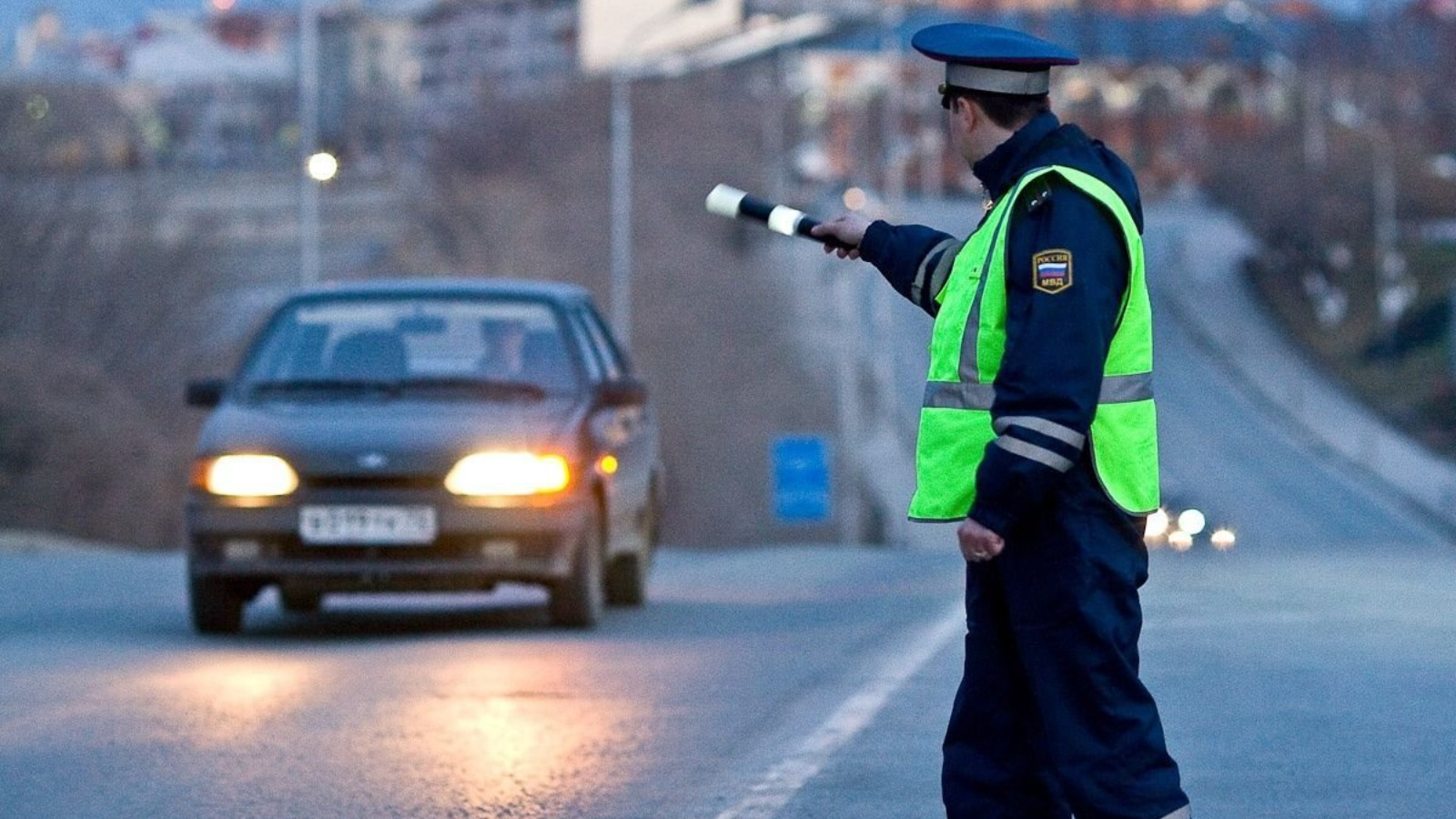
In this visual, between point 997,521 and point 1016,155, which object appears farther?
point 1016,155

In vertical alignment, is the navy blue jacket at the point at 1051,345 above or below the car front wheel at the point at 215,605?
above

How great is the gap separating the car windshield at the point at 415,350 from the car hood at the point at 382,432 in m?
0.18

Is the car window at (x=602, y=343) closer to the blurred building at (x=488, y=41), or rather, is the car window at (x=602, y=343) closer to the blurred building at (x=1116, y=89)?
the blurred building at (x=1116, y=89)

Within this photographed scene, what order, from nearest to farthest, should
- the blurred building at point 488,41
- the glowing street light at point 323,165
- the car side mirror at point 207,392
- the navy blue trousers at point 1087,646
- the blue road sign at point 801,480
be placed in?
→ the navy blue trousers at point 1087,646, the car side mirror at point 207,392, the glowing street light at point 323,165, the blue road sign at point 801,480, the blurred building at point 488,41

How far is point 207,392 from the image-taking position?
1416 centimetres

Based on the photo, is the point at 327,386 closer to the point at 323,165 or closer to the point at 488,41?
the point at 323,165

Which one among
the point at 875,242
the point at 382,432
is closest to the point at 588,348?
the point at 382,432

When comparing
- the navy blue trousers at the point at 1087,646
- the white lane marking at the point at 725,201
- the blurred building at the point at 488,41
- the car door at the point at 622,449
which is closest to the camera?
the navy blue trousers at the point at 1087,646

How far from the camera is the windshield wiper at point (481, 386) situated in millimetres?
13992

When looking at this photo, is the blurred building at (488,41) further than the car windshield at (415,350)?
Yes

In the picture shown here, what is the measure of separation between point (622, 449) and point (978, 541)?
9.40 m

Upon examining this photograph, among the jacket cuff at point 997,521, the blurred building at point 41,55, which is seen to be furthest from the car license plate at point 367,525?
the blurred building at point 41,55

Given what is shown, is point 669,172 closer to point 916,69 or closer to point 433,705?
point 916,69

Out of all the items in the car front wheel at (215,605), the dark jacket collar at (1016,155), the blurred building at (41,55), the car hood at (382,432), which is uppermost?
the blurred building at (41,55)
